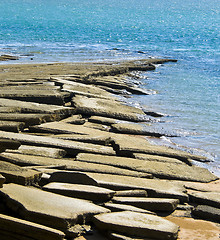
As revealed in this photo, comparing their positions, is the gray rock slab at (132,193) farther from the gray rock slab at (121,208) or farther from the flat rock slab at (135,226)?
the flat rock slab at (135,226)

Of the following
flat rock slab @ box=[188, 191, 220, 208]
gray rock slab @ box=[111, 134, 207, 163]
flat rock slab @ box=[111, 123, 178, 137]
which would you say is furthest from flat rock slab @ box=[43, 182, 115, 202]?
flat rock slab @ box=[111, 123, 178, 137]

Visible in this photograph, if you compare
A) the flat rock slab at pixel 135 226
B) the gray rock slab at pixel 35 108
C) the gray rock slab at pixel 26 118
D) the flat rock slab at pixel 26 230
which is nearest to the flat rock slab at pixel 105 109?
the gray rock slab at pixel 35 108

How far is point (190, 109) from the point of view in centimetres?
1068

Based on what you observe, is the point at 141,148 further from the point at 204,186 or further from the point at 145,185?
the point at 145,185

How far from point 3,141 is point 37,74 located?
24.6ft

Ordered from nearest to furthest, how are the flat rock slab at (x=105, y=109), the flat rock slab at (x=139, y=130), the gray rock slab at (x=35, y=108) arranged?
the gray rock slab at (x=35, y=108) → the flat rock slab at (x=139, y=130) → the flat rock slab at (x=105, y=109)

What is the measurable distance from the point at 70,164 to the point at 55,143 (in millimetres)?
665

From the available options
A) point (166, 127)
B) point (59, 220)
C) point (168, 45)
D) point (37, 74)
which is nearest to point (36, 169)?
point (59, 220)

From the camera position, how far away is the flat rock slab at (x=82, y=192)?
402 centimetres

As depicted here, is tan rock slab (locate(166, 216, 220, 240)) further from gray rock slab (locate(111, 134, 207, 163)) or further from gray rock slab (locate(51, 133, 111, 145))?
gray rock slab (locate(51, 133, 111, 145))

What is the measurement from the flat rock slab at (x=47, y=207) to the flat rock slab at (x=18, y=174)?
0.10 metres

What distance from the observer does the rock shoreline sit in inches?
140

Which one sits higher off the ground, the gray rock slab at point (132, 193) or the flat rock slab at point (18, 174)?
the flat rock slab at point (18, 174)

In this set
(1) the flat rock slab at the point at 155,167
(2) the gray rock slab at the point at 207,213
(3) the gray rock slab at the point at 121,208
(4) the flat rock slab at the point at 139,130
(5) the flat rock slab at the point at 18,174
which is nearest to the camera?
(3) the gray rock slab at the point at 121,208
